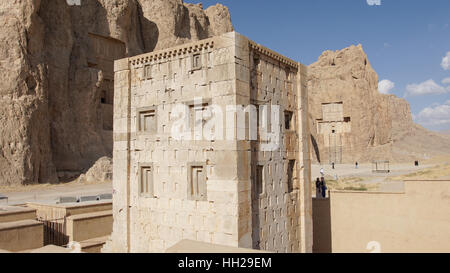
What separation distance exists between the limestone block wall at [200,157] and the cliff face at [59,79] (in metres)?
20.3

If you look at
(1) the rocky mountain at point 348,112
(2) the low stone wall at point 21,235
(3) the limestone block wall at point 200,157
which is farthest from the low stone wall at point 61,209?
(1) the rocky mountain at point 348,112

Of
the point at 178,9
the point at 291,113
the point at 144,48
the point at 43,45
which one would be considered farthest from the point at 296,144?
the point at 178,9

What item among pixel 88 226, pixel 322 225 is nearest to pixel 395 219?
pixel 322 225

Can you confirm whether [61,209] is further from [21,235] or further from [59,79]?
[59,79]

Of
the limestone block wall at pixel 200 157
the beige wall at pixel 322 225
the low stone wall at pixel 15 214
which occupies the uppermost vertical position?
the limestone block wall at pixel 200 157

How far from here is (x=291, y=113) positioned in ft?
48.5

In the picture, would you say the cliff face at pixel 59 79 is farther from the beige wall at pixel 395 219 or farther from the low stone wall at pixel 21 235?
the beige wall at pixel 395 219

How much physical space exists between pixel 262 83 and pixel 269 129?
174cm

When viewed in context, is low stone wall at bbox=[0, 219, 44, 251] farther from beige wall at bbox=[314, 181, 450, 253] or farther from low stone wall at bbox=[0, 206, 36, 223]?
beige wall at bbox=[314, 181, 450, 253]

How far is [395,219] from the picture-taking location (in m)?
16.1

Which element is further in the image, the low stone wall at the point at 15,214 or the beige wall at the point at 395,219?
the low stone wall at the point at 15,214

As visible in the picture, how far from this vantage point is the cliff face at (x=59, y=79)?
29766 millimetres

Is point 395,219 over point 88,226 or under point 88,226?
over

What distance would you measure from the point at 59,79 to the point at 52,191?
13619mm
